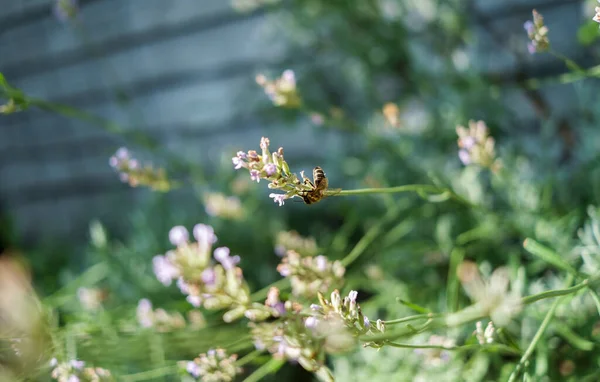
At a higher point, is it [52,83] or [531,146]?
[52,83]

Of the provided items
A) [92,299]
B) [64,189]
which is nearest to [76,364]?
[92,299]

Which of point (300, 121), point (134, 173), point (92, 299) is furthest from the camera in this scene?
A: point (300, 121)

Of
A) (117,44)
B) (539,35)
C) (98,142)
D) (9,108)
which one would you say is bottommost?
(539,35)

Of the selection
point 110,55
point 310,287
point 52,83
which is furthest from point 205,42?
point 310,287

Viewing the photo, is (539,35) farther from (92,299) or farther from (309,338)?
(92,299)

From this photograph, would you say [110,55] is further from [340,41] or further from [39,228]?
[340,41]

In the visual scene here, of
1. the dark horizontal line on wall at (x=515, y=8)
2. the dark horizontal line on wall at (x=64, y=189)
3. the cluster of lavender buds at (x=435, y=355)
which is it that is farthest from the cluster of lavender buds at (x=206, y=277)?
the dark horizontal line on wall at (x=64, y=189)

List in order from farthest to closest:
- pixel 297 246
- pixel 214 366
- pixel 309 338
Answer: pixel 297 246, pixel 214 366, pixel 309 338
